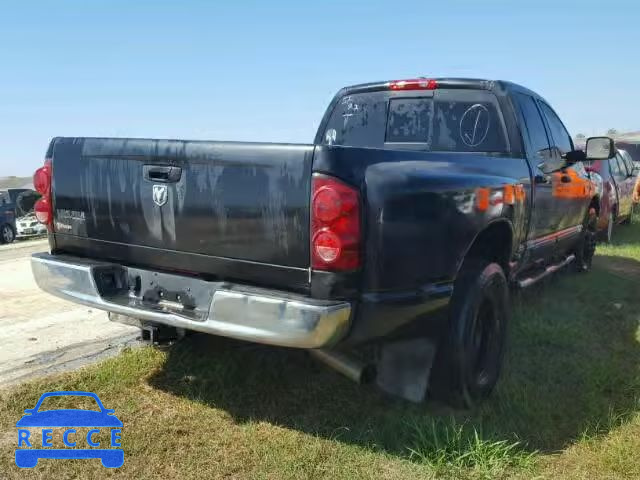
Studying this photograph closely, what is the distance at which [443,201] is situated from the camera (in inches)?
112

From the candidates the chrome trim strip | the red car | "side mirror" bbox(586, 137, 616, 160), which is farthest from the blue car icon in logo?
the red car

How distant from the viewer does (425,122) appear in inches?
171

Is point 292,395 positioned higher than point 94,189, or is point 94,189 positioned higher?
point 94,189

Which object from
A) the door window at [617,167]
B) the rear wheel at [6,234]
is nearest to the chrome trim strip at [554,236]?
the door window at [617,167]

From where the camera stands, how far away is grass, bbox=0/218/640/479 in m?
2.69

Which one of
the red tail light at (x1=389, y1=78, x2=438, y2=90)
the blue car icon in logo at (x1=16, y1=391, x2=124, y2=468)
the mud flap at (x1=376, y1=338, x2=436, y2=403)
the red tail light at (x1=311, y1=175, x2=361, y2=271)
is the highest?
the red tail light at (x1=389, y1=78, x2=438, y2=90)

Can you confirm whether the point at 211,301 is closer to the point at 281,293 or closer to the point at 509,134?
the point at 281,293

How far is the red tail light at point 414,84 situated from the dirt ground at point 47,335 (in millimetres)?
2822

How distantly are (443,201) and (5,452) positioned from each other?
246cm

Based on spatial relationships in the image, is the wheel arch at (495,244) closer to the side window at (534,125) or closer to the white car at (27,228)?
the side window at (534,125)

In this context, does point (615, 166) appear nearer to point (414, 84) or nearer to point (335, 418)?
point (414, 84)

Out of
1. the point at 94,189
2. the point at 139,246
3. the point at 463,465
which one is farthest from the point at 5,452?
the point at 463,465

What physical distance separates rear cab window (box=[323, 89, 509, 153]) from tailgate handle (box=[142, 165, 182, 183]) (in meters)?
2.06

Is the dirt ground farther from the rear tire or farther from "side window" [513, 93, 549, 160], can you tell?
"side window" [513, 93, 549, 160]
